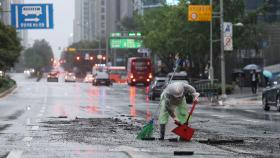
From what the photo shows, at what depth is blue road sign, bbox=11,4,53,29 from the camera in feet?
167

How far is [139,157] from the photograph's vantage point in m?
11.7

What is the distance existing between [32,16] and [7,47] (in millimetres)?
12634

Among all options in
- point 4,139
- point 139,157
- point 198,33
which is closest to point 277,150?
point 139,157

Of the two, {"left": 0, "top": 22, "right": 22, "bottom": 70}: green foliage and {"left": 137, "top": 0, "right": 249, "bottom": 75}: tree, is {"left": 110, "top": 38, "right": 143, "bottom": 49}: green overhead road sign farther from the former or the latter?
{"left": 0, "top": 22, "right": 22, "bottom": 70}: green foliage

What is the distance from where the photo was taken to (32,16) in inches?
2039

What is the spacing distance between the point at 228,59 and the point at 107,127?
53.7 metres

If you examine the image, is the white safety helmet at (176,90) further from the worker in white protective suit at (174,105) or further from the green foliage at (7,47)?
the green foliage at (7,47)

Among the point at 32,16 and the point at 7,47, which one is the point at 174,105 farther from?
the point at 7,47

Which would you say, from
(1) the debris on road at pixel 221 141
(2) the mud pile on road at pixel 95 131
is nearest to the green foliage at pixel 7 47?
(2) the mud pile on road at pixel 95 131

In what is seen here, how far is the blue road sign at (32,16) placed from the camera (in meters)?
51.0

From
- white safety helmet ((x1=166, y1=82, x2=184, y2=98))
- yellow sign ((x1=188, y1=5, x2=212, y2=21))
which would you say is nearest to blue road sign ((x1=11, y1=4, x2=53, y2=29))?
yellow sign ((x1=188, y1=5, x2=212, y2=21))

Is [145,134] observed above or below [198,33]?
below

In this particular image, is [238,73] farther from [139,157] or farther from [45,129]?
[139,157]

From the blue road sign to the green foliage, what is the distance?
324 inches
